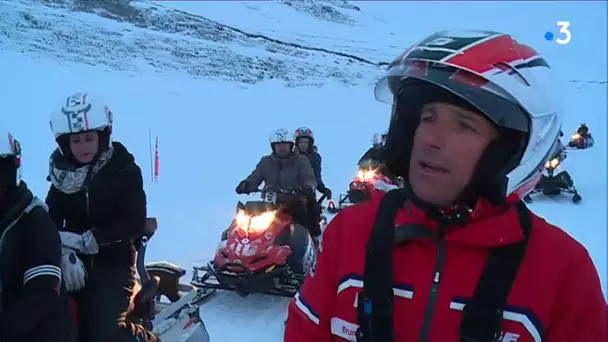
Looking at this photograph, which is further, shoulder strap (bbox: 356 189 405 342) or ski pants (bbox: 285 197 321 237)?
ski pants (bbox: 285 197 321 237)

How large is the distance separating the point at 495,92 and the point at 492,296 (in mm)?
481

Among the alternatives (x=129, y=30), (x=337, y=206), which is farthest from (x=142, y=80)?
(x=337, y=206)

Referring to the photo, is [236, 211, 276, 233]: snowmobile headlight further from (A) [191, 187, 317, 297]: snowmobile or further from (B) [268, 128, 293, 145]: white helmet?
(B) [268, 128, 293, 145]: white helmet

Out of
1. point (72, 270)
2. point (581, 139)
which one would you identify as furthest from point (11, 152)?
point (581, 139)

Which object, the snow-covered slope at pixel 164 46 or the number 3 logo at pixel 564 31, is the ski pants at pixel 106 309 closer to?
the snow-covered slope at pixel 164 46

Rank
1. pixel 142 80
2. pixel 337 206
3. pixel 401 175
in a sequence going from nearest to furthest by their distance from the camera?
pixel 401 175 < pixel 337 206 < pixel 142 80

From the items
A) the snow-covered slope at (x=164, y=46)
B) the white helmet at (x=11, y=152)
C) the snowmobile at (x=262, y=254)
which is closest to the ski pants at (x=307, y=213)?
the snowmobile at (x=262, y=254)

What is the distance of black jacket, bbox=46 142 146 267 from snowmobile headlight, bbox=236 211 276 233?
96.3 inches

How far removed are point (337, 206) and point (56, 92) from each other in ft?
25.3

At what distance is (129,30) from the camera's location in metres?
18.1

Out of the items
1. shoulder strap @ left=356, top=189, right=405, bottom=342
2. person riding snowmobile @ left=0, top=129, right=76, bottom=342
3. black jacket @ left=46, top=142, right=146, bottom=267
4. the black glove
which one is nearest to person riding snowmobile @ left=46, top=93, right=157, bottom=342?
black jacket @ left=46, top=142, right=146, bottom=267

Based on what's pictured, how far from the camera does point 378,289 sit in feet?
5.05

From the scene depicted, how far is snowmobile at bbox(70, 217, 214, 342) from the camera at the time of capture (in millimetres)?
3660

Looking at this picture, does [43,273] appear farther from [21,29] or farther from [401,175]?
[21,29]
